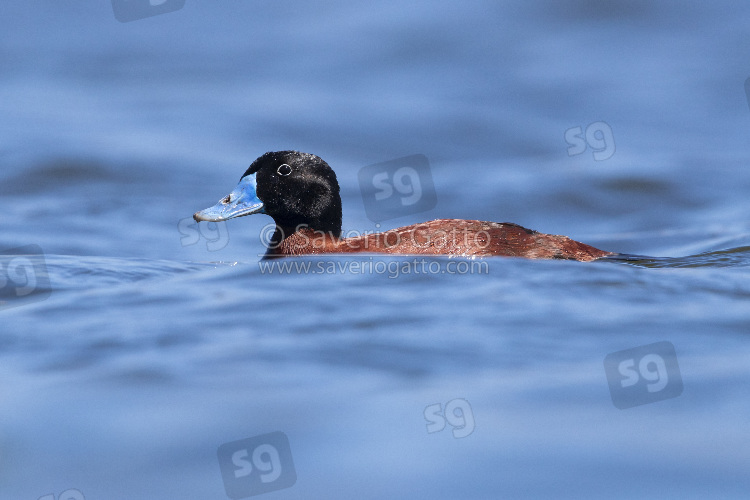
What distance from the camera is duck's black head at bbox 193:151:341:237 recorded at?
8609mm

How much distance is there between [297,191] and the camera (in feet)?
28.3

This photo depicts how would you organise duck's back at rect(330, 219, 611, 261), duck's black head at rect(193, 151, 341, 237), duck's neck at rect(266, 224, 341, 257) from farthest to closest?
1. duck's black head at rect(193, 151, 341, 237)
2. duck's neck at rect(266, 224, 341, 257)
3. duck's back at rect(330, 219, 611, 261)

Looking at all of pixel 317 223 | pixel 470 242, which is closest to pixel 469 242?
pixel 470 242

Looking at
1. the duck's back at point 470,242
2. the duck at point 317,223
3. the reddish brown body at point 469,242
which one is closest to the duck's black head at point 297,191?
the duck at point 317,223

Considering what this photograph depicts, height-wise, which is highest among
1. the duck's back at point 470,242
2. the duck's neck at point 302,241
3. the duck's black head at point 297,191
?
the duck's black head at point 297,191

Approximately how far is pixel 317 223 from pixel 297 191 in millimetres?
304

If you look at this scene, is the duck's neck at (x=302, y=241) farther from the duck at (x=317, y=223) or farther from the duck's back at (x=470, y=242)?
the duck's back at (x=470, y=242)

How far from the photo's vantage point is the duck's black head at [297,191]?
8.61 metres

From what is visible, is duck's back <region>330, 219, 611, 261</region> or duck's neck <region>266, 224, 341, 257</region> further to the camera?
duck's neck <region>266, 224, 341, 257</region>

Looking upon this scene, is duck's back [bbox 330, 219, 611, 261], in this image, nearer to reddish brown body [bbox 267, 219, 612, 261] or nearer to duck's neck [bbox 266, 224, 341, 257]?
reddish brown body [bbox 267, 219, 612, 261]

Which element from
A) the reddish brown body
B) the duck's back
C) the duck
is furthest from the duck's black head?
the duck's back

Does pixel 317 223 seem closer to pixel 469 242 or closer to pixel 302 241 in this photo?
pixel 302 241

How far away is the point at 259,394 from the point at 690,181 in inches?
326

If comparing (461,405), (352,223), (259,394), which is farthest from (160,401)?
(352,223)
